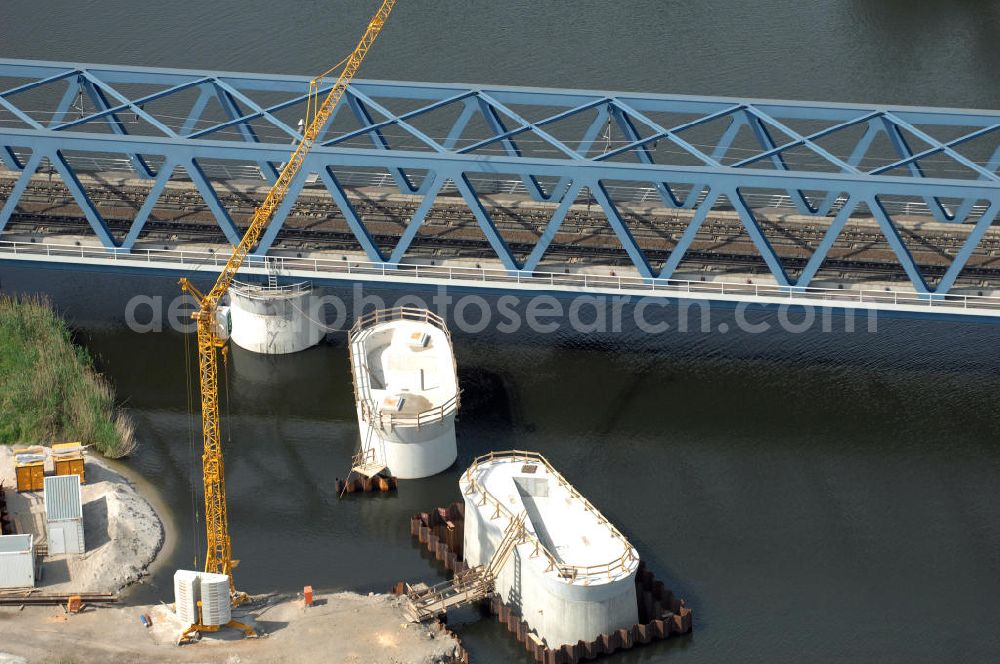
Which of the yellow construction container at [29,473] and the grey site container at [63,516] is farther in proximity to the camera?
the yellow construction container at [29,473]

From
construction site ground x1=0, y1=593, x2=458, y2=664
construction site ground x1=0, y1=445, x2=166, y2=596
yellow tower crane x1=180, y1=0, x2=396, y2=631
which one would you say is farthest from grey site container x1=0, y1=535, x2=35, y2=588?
yellow tower crane x1=180, y1=0, x2=396, y2=631

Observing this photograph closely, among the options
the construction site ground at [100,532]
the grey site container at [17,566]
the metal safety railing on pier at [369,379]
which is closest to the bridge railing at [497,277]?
the metal safety railing on pier at [369,379]

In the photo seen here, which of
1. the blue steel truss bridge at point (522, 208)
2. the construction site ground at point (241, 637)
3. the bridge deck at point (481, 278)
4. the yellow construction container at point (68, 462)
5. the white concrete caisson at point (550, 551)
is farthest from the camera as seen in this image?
the bridge deck at point (481, 278)

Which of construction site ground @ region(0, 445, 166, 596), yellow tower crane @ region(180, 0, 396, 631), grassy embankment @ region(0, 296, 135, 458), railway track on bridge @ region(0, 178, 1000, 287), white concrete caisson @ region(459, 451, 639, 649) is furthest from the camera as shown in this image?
railway track on bridge @ region(0, 178, 1000, 287)

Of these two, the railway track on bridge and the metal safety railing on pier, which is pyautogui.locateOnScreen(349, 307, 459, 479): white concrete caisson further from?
the railway track on bridge

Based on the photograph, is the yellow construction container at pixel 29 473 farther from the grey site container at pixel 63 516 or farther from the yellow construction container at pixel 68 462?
the grey site container at pixel 63 516

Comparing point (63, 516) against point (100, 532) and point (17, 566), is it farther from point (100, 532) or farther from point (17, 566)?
point (17, 566)

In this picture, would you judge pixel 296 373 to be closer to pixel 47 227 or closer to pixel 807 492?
pixel 47 227
